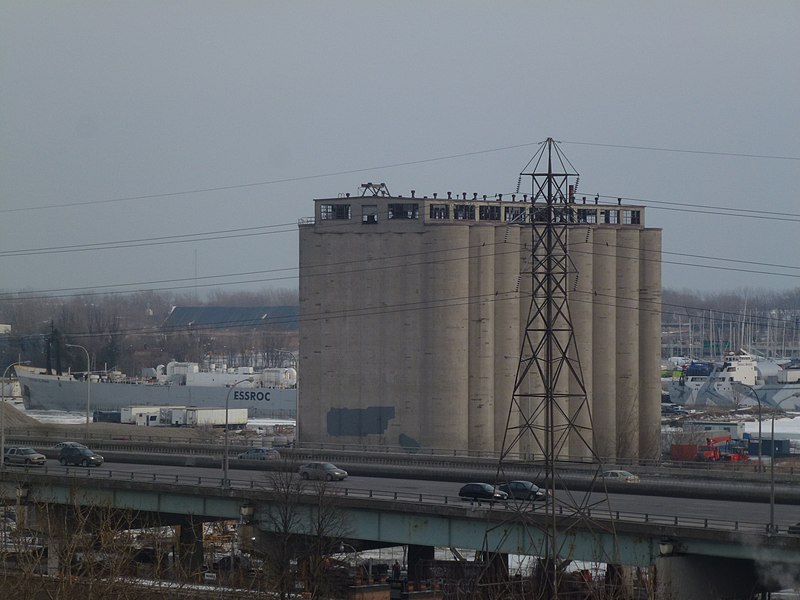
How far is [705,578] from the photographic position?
30.1m

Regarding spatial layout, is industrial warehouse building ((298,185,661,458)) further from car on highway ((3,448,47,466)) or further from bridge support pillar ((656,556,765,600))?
bridge support pillar ((656,556,765,600))

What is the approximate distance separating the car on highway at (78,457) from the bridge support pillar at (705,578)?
28053 millimetres

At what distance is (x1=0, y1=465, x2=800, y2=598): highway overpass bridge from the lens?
96.3 feet

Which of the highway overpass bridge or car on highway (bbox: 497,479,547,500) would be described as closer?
the highway overpass bridge

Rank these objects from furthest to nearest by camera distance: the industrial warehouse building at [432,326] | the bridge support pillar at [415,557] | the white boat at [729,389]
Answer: the white boat at [729,389], the industrial warehouse building at [432,326], the bridge support pillar at [415,557]

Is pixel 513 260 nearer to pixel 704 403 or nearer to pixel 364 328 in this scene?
pixel 364 328

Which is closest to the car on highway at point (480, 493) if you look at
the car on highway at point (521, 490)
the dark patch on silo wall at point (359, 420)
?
the car on highway at point (521, 490)

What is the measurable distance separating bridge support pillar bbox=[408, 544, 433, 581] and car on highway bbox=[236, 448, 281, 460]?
39.0ft

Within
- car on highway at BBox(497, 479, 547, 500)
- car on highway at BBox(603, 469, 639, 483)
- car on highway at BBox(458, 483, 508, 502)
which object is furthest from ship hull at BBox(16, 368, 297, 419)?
car on highway at BBox(458, 483, 508, 502)

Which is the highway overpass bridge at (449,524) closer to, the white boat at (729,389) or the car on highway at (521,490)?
the car on highway at (521,490)

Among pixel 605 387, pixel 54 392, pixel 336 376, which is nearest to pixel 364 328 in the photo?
pixel 336 376

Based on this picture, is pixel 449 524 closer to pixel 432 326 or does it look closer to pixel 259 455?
pixel 259 455

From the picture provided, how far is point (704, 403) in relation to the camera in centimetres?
14112

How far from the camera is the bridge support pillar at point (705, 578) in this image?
29.4 meters
